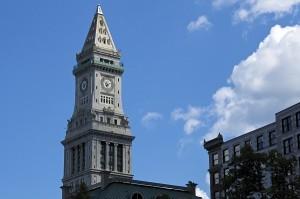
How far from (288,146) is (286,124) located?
391cm

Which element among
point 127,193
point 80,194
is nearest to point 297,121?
point 127,193

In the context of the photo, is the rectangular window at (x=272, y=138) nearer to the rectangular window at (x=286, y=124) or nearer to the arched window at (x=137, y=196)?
the rectangular window at (x=286, y=124)

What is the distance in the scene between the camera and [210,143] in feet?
528

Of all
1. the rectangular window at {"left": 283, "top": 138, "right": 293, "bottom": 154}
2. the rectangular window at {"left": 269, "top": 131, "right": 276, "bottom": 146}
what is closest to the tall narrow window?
the rectangular window at {"left": 269, "top": 131, "right": 276, "bottom": 146}

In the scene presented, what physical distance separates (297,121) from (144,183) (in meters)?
30.2

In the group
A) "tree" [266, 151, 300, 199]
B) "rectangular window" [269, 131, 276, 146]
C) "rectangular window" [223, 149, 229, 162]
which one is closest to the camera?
"tree" [266, 151, 300, 199]

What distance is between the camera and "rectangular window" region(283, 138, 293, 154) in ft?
459

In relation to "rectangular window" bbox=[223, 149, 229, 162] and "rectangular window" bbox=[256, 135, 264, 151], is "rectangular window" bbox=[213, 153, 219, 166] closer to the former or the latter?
"rectangular window" bbox=[223, 149, 229, 162]

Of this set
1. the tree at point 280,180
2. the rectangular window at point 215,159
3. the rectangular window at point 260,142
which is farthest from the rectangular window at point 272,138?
the tree at point 280,180

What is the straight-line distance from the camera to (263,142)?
484ft

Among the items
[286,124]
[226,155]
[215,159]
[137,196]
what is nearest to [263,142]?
[286,124]

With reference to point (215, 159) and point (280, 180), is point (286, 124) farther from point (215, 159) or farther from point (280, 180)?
point (280, 180)

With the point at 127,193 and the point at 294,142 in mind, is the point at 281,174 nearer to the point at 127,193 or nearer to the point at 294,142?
the point at 127,193

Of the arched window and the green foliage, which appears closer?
the green foliage
